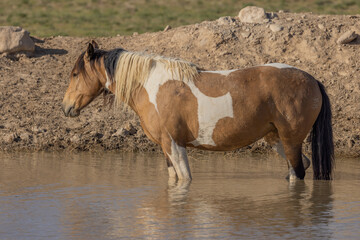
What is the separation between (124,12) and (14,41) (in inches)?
352

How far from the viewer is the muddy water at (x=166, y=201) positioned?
18.9ft

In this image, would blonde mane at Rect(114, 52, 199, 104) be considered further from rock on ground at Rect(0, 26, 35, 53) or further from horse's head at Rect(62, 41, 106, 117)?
rock on ground at Rect(0, 26, 35, 53)

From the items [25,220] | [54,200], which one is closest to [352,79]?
[54,200]

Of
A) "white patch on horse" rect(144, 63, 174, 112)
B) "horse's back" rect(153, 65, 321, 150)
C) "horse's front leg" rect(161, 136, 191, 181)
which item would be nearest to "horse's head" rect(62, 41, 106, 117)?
"white patch on horse" rect(144, 63, 174, 112)

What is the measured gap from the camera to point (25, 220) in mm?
6094

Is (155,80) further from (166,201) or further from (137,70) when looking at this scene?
(166,201)

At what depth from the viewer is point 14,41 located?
13.9 metres

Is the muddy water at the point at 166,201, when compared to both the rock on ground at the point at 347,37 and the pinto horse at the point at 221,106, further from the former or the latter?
the rock on ground at the point at 347,37

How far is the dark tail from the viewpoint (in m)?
7.76

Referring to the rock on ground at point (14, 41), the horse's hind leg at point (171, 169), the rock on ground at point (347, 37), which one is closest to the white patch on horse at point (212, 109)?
the horse's hind leg at point (171, 169)

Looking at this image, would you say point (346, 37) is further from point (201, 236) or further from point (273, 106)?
point (201, 236)

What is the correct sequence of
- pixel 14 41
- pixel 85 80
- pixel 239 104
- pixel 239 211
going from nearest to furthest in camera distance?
pixel 239 211 < pixel 239 104 < pixel 85 80 < pixel 14 41

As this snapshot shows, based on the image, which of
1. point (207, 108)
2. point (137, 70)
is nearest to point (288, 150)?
point (207, 108)

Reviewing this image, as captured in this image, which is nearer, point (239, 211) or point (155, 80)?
point (239, 211)
